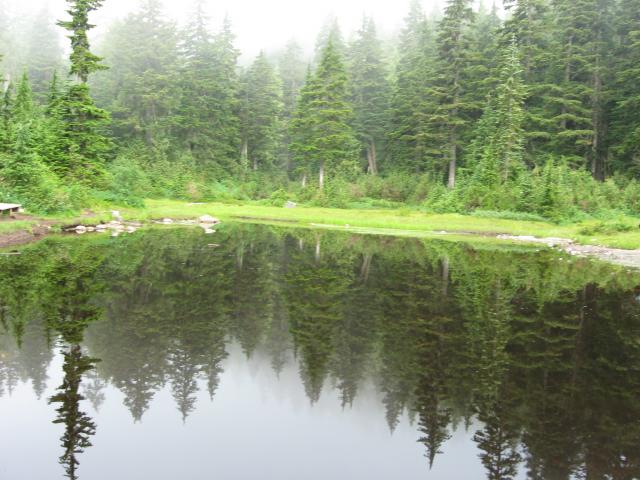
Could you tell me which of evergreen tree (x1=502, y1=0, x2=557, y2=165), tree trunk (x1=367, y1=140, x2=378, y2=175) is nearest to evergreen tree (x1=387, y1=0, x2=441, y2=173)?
tree trunk (x1=367, y1=140, x2=378, y2=175)

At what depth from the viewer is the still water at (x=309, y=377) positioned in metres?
6.44

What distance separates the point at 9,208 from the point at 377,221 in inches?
1120

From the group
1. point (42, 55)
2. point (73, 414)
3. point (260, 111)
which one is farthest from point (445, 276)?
point (42, 55)

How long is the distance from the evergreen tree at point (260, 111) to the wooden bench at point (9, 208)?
143 feet

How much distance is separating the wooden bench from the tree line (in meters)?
1.93

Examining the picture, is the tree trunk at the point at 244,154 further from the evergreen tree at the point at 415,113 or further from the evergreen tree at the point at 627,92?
the evergreen tree at the point at 627,92

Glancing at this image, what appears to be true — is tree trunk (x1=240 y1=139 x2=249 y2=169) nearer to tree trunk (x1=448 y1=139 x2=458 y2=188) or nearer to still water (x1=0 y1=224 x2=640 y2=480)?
tree trunk (x1=448 y1=139 x2=458 y2=188)

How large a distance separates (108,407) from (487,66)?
65.4 metres

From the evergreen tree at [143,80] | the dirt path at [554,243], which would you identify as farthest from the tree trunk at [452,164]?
the evergreen tree at [143,80]

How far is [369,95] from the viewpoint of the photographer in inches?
2896

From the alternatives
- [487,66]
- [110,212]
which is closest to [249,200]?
[110,212]

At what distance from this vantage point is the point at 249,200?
5669cm

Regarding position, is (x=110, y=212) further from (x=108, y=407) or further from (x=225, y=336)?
(x=108, y=407)

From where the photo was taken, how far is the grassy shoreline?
1268 inches
